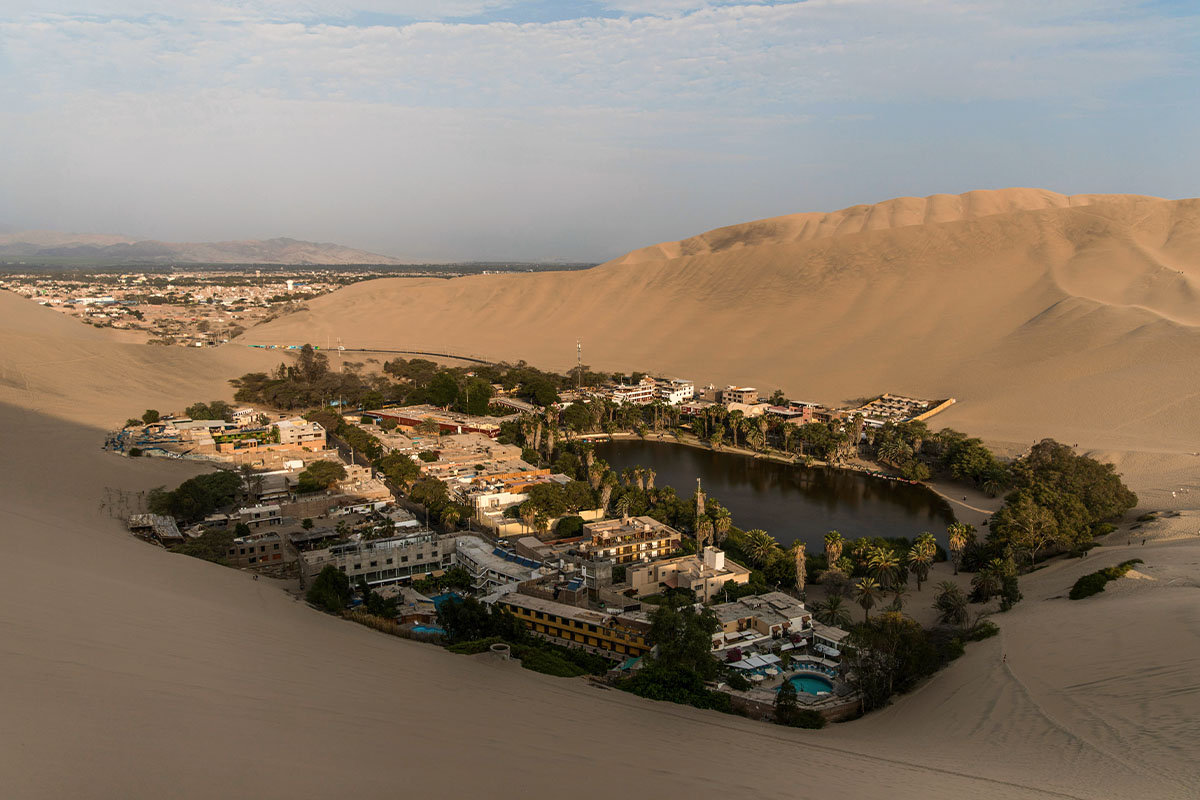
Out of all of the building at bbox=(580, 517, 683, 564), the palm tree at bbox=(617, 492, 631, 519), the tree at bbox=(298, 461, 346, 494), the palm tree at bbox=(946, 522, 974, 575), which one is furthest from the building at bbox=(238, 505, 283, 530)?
the palm tree at bbox=(946, 522, 974, 575)

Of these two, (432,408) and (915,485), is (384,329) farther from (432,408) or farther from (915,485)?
(915,485)

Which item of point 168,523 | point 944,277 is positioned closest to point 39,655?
point 168,523

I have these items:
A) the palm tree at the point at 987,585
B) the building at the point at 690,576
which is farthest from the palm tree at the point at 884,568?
the building at the point at 690,576

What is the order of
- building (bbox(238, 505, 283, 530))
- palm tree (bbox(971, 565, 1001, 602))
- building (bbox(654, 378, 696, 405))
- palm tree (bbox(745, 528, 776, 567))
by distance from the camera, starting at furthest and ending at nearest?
building (bbox(654, 378, 696, 405)) < building (bbox(238, 505, 283, 530)) < palm tree (bbox(745, 528, 776, 567)) < palm tree (bbox(971, 565, 1001, 602))

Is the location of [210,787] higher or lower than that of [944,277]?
lower

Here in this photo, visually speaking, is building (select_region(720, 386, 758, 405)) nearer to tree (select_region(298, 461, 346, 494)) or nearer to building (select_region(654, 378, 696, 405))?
building (select_region(654, 378, 696, 405))

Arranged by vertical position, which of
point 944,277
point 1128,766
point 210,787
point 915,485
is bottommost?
point 915,485

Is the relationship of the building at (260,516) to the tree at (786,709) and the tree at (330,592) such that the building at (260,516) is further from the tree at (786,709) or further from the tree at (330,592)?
the tree at (786,709)
